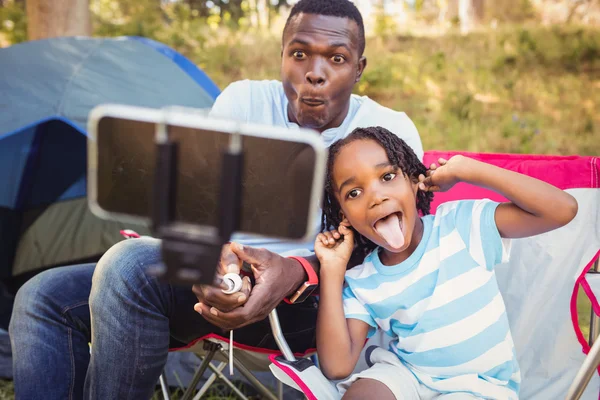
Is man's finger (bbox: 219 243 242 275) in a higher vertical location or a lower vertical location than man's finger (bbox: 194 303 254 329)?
higher

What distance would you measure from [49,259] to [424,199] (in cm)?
187

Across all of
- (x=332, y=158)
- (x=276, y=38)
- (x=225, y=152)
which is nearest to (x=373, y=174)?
(x=332, y=158)

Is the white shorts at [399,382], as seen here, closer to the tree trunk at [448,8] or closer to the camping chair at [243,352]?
the camping chair at [243,352]

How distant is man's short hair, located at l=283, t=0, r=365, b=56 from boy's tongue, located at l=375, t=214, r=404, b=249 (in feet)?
1.83

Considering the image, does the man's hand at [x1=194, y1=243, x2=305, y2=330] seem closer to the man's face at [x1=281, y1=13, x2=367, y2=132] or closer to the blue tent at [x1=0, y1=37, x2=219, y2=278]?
the man's face at [x1=281, y1=13, x2=367, y2=132]

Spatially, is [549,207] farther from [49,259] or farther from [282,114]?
[49,259]

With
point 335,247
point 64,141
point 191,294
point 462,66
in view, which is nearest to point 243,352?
point 191,294

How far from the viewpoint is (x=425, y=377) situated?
4.53ft

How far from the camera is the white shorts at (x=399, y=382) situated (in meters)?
1.32

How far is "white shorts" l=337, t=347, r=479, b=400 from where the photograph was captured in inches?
51.8

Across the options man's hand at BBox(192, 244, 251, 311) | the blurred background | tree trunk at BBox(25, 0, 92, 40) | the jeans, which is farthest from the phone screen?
the blurred background

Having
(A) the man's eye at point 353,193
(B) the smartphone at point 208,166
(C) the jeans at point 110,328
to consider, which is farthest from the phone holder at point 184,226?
(A) the man's eye at point 353,193

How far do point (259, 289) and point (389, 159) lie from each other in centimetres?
44

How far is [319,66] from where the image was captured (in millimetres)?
1627
